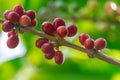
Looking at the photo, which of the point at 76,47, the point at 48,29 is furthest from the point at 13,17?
the point at 76,47

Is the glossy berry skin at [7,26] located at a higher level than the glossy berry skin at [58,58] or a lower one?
higher

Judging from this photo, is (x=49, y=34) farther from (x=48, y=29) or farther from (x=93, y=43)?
(x=93, y=43)

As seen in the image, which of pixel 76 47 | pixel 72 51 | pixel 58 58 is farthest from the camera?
pixel 72 51

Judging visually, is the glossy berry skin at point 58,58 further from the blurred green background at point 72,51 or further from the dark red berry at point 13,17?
the blurred green background at point 72,51

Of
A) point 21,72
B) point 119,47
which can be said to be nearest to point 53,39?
point 119,47

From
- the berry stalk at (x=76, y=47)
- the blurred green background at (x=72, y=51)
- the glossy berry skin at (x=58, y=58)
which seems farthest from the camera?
the blurred green background at (x=72, y=51)

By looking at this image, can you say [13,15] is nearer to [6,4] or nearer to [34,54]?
[6,4]

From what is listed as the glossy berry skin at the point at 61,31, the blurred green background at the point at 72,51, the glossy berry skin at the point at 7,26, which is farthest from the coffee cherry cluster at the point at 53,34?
the blurred green background at the point at 72,51
